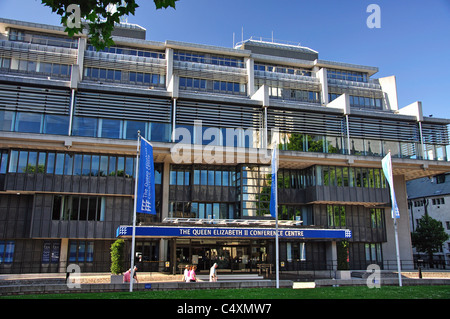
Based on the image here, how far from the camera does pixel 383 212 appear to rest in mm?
39281

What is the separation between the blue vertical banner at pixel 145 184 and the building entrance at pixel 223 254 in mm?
12880

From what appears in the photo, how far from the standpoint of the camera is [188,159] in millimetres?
34188

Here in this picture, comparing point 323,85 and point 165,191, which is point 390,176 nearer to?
point 165,191

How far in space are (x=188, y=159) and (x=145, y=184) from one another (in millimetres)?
14389

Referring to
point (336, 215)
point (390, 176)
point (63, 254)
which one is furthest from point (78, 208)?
point (390, 176)

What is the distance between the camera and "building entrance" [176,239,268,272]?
32.3m

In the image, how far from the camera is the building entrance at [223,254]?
106 ft

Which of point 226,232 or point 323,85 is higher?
point 323,85

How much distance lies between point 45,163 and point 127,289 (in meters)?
17.4

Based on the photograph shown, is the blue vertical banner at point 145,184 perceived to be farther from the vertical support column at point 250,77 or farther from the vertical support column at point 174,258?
the vertical support column at point 250,77

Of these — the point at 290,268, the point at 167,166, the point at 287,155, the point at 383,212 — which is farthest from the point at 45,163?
the point at 383,212

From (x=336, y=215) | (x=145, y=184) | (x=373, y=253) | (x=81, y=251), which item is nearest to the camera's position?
(x=145, y=184)

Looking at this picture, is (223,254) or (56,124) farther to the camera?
(223,254)

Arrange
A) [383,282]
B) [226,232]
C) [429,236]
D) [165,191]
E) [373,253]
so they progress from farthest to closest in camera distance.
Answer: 1. [429,236]
2. [373,253]
3. [165,191]
4. [226,232]
5. [383,282]
